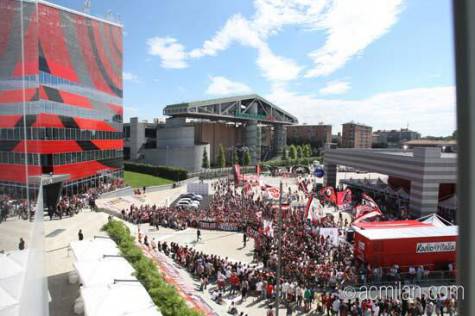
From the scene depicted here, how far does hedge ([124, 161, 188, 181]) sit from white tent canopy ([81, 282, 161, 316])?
47658 millimetres

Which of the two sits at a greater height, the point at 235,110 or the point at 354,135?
the point at 235,110

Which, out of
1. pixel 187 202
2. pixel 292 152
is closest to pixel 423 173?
pixel 187 202

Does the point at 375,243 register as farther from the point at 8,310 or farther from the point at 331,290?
the point at 8,310

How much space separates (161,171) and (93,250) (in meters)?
47.1

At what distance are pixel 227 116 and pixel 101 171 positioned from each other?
136 feet

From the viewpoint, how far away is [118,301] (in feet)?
35.9

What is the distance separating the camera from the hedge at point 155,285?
1167 centimetres

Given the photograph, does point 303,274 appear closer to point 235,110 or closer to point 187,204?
point 187,204

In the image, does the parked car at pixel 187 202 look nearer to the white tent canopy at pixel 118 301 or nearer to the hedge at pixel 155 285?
the hedge at pixel 155 285

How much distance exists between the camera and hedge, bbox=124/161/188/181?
59.6m

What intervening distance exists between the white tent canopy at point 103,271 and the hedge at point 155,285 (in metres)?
0.57

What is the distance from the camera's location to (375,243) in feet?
59.1

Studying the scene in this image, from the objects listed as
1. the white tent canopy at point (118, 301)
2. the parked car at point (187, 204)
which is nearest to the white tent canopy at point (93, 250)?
the white tent canopy at point (118, 301)

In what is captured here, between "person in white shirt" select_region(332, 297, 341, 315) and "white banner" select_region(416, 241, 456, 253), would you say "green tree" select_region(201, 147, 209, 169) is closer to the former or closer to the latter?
"white banner" select_region(416, 241, 456, 253)
